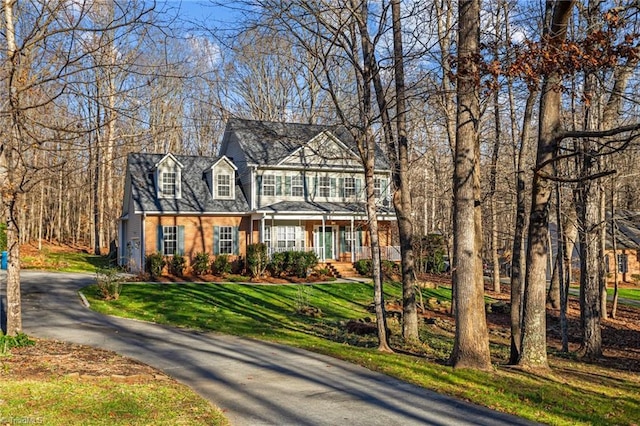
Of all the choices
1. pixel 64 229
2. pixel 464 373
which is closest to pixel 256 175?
pixel 464 373

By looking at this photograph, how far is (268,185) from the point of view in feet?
100

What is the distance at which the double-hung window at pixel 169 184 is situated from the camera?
2891 centimetres

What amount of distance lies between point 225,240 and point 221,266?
2.07 m

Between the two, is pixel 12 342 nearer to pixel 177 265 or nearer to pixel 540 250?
pixel 540 250

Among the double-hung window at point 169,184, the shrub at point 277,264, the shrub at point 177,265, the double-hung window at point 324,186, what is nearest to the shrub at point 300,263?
the shrub at point 277,264

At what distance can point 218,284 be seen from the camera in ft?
79.4

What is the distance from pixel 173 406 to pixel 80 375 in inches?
77.8

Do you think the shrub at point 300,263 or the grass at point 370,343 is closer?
the grass at point 370,343

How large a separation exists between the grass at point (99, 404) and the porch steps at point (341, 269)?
70.3 feet

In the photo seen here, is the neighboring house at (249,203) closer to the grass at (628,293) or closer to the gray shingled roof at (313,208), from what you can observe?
the gray shingled roof at (313,208)

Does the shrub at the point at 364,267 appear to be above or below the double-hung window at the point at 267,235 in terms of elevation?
below

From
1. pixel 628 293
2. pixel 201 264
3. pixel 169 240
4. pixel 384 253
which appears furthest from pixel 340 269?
pixel 628 293

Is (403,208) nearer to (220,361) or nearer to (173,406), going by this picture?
(220,361)

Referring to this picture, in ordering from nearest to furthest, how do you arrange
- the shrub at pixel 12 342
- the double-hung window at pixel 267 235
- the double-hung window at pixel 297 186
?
the shrub at pixel 12 342
the double-hung window at pixel 267 235
the double-hung window at pixel 297 186
